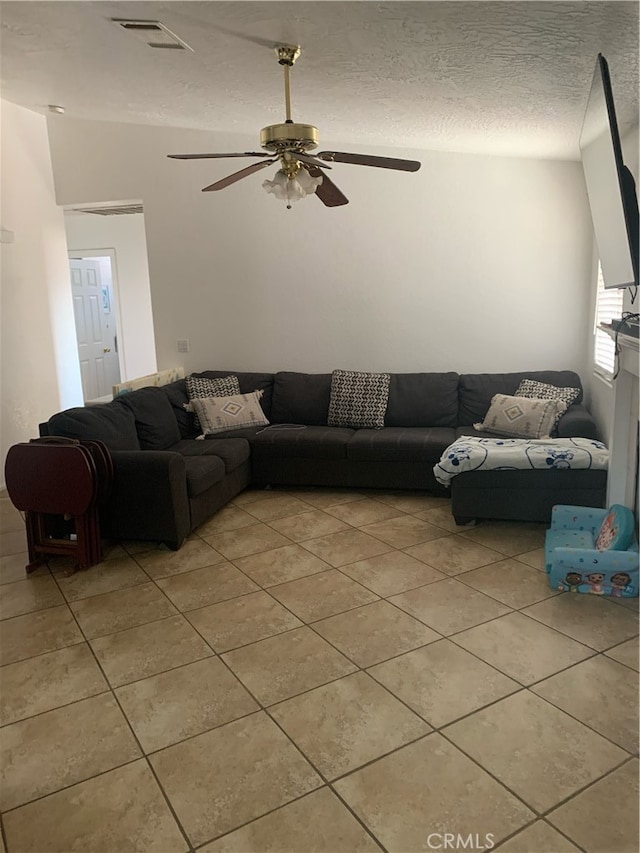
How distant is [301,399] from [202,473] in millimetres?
1529

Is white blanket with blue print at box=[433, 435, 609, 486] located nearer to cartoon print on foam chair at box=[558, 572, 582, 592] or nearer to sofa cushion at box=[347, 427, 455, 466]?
sofa cushion at box=[347, 427, 455, 466]

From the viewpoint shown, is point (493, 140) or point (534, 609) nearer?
point (534, 609)

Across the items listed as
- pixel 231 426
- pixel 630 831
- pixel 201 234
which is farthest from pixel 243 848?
pixel 201 234

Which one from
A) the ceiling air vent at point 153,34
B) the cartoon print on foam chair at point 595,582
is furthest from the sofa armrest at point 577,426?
the ceiling air vent at point 153,34

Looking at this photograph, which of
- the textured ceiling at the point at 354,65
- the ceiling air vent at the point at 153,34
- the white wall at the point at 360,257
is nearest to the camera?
the textured ceiling at the point at 354,65

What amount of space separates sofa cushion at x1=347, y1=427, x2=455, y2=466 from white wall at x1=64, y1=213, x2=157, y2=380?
3981 mm

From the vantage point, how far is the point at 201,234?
5492 millimetres

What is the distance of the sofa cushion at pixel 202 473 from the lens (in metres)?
3.83

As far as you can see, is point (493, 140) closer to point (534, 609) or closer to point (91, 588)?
point (534, 609)

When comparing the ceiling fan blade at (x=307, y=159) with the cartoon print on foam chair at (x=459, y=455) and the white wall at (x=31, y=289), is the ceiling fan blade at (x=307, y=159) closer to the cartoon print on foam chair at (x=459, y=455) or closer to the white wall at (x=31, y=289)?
the cartoon print on foam chair at (x=459, y=455)

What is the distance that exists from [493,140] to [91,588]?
391 centimetres

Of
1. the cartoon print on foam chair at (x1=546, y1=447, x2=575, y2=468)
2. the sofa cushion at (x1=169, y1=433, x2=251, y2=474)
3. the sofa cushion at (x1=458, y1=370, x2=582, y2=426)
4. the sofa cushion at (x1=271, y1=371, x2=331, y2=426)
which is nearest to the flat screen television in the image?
the cartoon print on foam chair at (x1=546, y1=447, x2=575, y2=468)

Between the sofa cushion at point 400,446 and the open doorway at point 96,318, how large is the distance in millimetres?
4036

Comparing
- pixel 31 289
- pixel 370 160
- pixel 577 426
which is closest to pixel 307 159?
pixel 370 160
